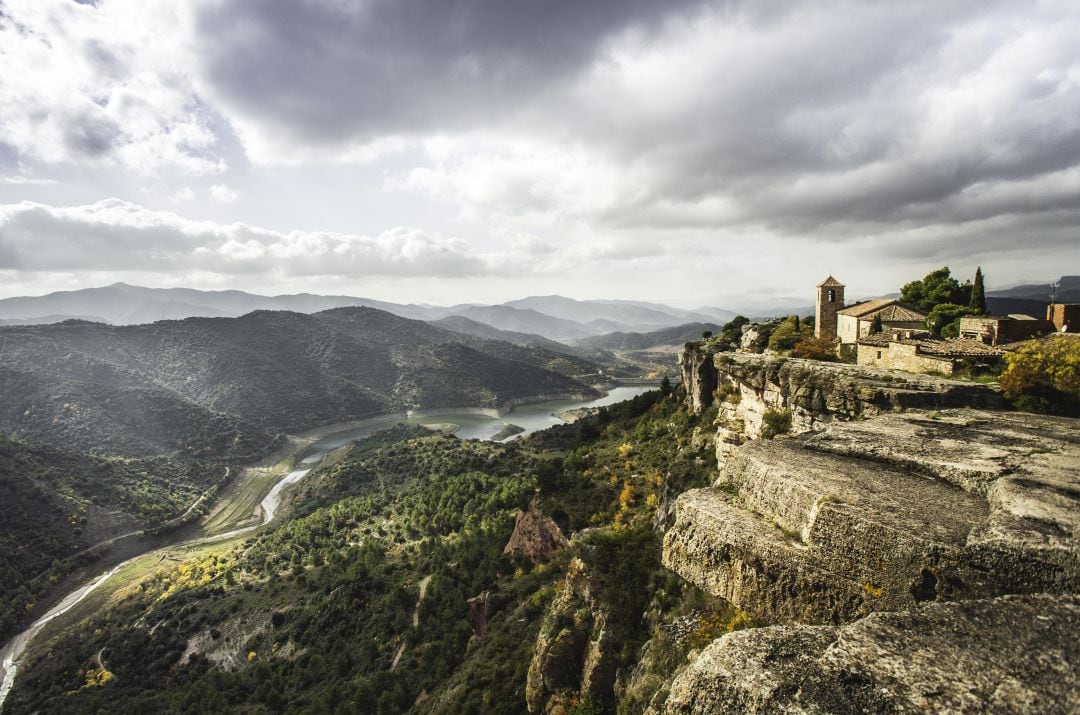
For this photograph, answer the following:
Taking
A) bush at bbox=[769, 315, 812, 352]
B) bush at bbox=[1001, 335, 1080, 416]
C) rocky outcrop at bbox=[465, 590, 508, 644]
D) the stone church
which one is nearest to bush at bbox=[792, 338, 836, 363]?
the stone church

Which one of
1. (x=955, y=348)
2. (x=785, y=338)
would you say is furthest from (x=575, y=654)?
(x=785, y=338)

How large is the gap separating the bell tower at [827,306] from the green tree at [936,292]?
565 centimetres

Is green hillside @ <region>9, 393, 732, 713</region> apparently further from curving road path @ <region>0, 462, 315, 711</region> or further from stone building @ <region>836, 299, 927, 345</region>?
stone building @ <region>836, 299, 927, 345</region>

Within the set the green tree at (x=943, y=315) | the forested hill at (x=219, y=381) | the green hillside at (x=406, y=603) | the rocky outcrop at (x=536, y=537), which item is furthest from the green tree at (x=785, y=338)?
the forested hill at (x=219, y=381)

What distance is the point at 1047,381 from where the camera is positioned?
10945 millimetres

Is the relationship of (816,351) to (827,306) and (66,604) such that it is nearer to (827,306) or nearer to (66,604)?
(827,306)

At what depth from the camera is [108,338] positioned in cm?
14038

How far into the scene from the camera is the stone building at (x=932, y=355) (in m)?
14.2

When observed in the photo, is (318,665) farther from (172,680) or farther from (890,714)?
(890,714)

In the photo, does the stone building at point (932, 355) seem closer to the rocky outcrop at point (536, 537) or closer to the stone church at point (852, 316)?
the stone church at point (852, 316)

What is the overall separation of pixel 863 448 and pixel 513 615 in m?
20.1

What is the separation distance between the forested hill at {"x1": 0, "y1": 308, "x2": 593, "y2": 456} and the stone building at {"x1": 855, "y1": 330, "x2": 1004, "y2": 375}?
4230 inches

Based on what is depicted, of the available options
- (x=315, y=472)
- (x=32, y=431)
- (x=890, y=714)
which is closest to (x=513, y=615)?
(x=890, y=714)

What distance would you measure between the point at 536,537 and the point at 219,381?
453ft
